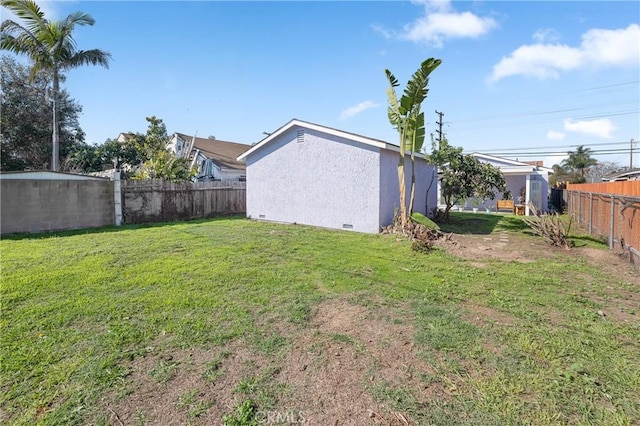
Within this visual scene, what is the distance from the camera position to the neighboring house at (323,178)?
37.4 ft

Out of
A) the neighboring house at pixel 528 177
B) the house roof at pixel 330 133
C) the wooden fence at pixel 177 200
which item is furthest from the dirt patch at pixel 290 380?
the neighboring house at pixel 528 177

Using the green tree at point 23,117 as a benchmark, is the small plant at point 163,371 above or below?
below

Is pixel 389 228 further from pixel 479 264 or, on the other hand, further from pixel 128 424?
pixel 128 424

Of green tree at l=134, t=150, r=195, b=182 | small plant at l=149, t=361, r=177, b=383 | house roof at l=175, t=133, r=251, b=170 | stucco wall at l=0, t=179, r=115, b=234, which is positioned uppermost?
house roof at l=175, t=133, r=251, b=170

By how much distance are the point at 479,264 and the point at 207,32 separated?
1106 centimetres

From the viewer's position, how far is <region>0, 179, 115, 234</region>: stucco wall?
403 inches

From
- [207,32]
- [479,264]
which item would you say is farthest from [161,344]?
[207,32]

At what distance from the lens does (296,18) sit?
38.0 feet

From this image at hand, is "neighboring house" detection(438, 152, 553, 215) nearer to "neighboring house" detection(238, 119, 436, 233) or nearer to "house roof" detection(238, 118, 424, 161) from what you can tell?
"neighboring house" detection(238, 119, 436, 233)

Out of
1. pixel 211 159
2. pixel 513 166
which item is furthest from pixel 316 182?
pixel 513 166

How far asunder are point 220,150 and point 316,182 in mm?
15684

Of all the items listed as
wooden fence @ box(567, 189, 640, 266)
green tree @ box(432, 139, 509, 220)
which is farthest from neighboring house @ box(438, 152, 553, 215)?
wooden fence @ box(567, 189, 640, 266)

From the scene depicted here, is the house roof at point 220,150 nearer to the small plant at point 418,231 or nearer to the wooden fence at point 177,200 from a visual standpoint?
the wooden fence at point 177,200

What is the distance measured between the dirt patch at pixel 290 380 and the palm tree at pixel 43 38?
16678 mm
